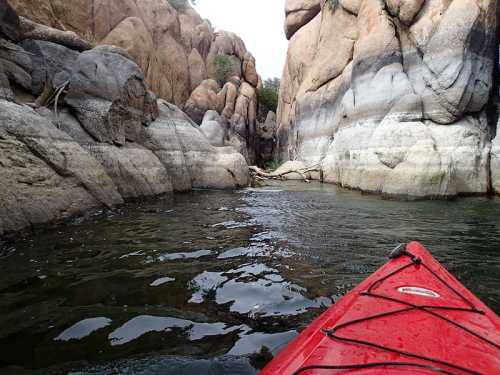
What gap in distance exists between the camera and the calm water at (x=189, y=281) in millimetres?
2207

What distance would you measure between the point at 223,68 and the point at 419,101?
21627 mm

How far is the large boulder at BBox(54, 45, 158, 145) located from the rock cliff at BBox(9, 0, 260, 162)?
9.71 metres

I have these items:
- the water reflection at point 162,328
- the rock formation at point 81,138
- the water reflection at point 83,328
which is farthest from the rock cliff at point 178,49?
the water reflection at point 162,328

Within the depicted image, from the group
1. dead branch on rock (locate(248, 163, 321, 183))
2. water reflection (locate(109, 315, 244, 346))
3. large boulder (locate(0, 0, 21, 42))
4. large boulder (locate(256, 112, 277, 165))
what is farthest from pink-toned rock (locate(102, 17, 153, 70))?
water reflection (locate(109, 315, 244, 346))

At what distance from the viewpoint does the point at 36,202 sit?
485cm

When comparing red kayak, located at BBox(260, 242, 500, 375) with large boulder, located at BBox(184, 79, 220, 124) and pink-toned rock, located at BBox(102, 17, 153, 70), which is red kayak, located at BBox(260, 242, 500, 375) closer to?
pink-toned rock, located at BBox(102, 17, 153, 70)

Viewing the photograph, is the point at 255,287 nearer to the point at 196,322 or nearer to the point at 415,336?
the point at 196,322

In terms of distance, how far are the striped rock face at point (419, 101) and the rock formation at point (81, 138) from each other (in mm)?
5558

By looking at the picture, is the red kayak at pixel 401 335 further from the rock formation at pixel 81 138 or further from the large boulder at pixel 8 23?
the large boulder at pixel 8 23

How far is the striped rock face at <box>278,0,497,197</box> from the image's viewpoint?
10.4 meters

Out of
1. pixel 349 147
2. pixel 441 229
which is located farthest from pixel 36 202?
pixel 349 147

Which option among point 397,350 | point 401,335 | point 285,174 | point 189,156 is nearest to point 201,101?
point 285,174

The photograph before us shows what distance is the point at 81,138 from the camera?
311 inches

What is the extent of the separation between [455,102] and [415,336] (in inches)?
457
